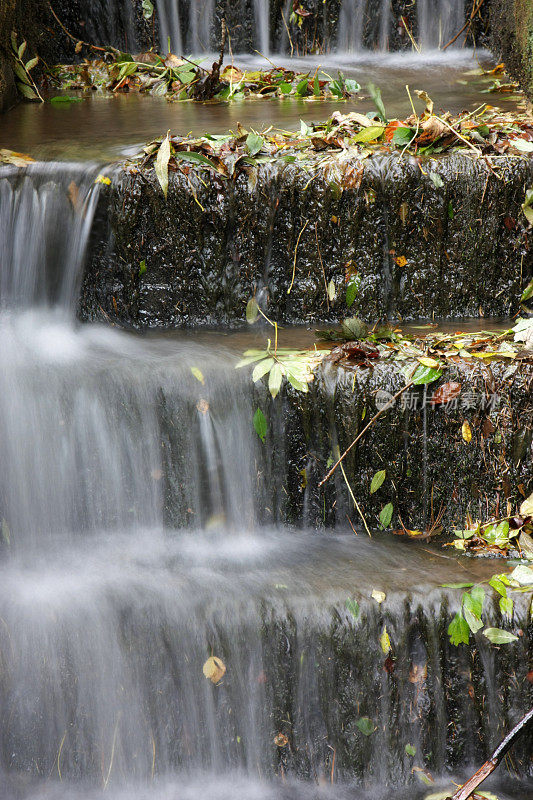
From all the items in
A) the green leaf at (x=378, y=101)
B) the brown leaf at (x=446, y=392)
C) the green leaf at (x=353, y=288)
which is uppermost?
the green leaf at (x=378, y=101)

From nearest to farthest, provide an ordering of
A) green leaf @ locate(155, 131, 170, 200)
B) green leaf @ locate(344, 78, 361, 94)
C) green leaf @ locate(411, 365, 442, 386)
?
green leaf @ locate(411, 365, 442, 386) → green leaf @ locate(155, 131, 170, 200) → green leaf @ locate(344, 78, 361, 94)

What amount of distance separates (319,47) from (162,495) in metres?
5.41

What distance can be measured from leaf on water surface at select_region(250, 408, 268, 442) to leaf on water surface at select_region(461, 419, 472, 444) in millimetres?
915

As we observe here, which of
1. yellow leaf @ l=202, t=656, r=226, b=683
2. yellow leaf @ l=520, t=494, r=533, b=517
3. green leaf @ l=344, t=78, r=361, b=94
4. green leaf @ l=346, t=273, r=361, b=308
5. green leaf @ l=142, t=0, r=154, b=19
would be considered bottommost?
yellow leaf @ l=202, t=656, r=226, b=683

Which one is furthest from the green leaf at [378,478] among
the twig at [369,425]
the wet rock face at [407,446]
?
the twig at [369,425]

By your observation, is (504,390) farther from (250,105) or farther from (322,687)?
(250,105)

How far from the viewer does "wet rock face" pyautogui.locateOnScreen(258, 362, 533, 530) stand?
3430 mm

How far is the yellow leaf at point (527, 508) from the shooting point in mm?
3439

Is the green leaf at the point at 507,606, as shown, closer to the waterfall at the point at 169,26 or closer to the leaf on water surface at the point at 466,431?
the leaf on water surface at the point at 466,431

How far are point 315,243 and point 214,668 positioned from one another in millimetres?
2221

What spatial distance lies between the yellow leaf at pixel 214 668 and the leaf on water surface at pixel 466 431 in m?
1.47

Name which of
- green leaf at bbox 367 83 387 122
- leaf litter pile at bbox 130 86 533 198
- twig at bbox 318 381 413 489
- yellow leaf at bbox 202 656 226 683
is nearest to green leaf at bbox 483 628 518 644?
twig at bbox 318 381 413 489

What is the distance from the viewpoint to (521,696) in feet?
10.2

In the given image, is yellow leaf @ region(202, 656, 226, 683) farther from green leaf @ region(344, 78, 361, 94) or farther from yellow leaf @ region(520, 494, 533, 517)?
green leaf @ region(344, 78, 361, 94)
